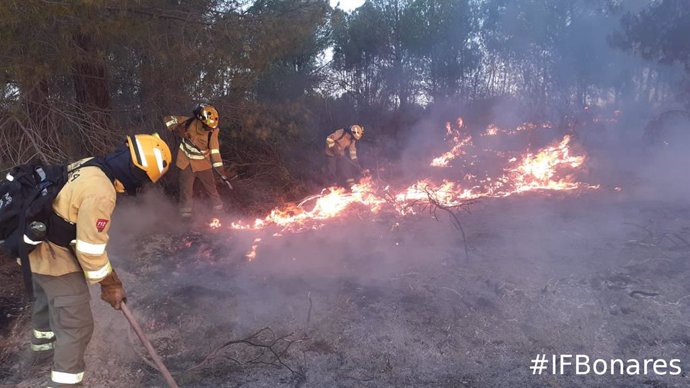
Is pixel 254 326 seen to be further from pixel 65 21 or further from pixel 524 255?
pixel 65 21

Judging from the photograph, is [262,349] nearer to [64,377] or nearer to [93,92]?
[64,377]

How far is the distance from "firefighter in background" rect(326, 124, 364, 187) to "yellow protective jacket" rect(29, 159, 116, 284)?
241 inches

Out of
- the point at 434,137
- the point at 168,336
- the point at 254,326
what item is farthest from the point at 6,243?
the point at 434,137

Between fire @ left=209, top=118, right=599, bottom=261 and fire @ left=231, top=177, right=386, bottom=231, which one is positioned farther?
fire @ left=209, top=118, right=599, bottom=261

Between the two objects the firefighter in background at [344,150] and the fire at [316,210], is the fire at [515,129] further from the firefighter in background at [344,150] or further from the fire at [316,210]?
the fire at [316,210]

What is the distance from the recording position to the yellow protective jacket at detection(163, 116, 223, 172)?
23.9 ft

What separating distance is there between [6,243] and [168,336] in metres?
1.71

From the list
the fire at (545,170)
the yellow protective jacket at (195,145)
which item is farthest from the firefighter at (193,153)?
the fire at (545,170)

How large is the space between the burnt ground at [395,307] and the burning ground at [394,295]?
0.02 metres

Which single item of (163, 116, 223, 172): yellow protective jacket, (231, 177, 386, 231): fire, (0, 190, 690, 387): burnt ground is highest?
(163, 116, 223, 172): yellow protective jacket

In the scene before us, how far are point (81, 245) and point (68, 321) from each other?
25.3 inches

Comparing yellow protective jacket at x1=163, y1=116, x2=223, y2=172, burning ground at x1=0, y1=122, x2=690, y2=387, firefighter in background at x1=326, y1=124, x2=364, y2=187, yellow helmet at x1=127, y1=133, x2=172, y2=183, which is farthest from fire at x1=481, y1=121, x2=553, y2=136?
yellow helmet at x1=127, y1=133, x2=172, y2=183

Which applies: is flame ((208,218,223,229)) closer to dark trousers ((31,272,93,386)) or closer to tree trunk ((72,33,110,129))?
tree trunk ((72,33,110,129))

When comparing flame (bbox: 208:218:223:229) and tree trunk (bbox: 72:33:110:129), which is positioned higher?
tree trunk (bbox: 72:33:110:129)
